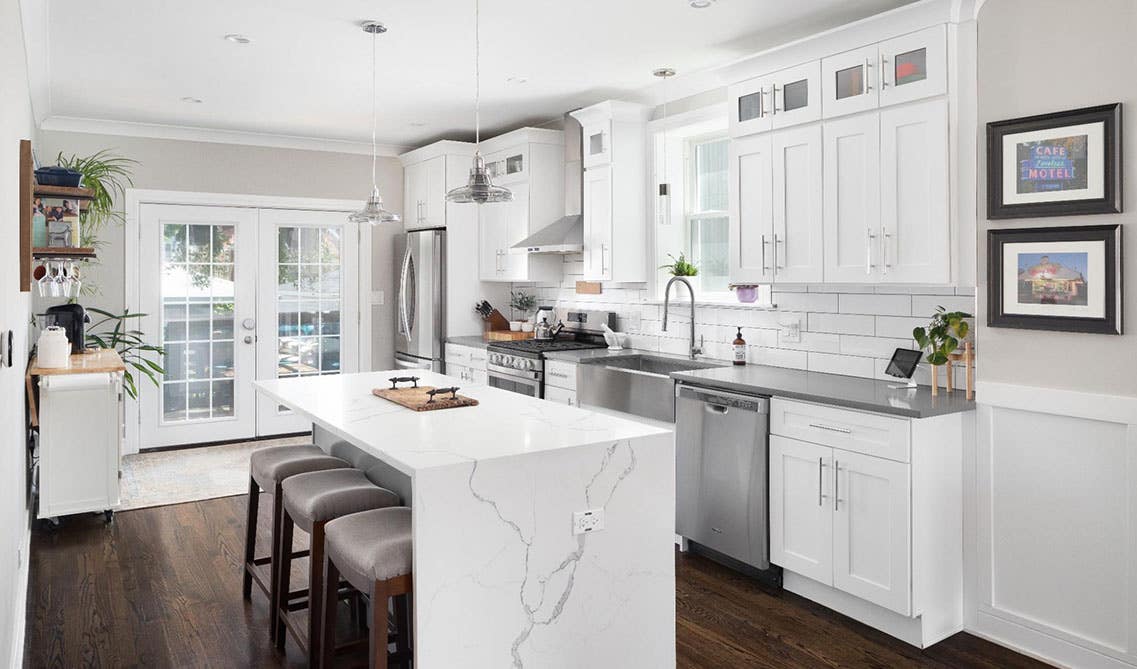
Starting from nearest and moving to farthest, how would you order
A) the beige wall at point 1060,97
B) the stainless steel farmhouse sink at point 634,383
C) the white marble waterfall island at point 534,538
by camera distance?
the white marble waterfall island at point 534,538, the beige wall at point 1060,97, the stainless steel farmhouse sink at point 634,383

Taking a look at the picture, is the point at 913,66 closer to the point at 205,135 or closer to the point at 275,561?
the point at 275,561

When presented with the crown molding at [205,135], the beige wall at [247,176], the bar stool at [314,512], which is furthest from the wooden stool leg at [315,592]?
the crown molding at [205,135]

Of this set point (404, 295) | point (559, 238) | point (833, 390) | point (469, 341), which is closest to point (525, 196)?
point (559, 238)

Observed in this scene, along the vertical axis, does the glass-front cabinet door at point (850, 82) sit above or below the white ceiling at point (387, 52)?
below

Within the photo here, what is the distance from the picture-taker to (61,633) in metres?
3.17

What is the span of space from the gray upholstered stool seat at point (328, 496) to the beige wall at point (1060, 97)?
7.88 ft

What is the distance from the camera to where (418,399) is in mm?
3168

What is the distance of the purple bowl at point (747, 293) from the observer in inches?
176

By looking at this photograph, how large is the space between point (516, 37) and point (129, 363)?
13.6 feet

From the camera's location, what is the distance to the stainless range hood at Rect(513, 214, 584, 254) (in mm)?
5398

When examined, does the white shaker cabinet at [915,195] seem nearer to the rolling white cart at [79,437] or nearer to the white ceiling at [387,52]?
the white ceiling at [387,52]

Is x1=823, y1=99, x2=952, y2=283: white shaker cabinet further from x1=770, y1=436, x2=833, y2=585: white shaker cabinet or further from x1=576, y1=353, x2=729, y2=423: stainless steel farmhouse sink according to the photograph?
x1=576, y1=353, x2=729, y2=423: stainless steel farmhouse sink

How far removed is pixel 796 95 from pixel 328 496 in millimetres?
2721

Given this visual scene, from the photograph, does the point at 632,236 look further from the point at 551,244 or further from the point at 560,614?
the point at 560,614
